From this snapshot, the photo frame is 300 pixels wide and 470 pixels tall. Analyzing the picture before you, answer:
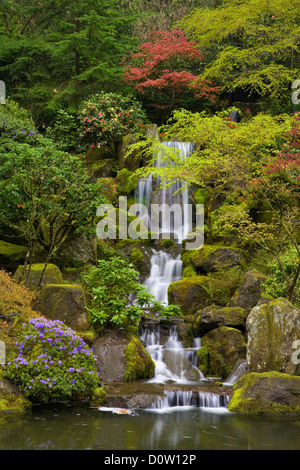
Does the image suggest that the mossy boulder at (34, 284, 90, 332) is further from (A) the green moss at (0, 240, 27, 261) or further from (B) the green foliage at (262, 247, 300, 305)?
(B) the green foliage at (262, 247, 300, 305)

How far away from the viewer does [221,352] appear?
9414 mm

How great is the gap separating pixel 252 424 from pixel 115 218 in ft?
28.2

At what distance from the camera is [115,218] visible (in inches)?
558

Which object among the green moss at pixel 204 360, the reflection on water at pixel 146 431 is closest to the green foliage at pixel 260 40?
the green moss at pixel 204 360

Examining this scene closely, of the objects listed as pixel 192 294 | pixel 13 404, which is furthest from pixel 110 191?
pixel 13 404

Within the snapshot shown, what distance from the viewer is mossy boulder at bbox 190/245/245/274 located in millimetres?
12148

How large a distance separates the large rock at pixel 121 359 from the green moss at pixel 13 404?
69.4 inches

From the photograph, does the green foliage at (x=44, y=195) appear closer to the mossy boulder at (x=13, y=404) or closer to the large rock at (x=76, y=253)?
the large rock at (x=76, y=253)

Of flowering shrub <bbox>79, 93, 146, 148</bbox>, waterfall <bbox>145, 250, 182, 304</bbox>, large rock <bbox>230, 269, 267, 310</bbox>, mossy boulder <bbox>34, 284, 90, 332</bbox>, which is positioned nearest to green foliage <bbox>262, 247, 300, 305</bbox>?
large rock <bbox>230, 269, 267, 310</bbox>

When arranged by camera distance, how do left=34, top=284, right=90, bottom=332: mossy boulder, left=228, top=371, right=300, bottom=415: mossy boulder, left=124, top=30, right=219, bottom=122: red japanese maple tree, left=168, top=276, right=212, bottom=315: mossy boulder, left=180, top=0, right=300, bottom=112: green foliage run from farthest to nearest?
left=124, top=30, right=219, bottom=122: red japanese maple tree → left=180, top=0, right=300, bottom=112: green foliage → left=168, top=276, right=212, bottom=315: mossy boulder → left=34, top=284, right=90, bottom=332: mossy boulder → left=228, top=371, right=300, bottom=415: mossy boulder

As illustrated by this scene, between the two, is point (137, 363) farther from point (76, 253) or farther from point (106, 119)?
point (106, 119)

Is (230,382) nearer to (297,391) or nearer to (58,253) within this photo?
(297,391)

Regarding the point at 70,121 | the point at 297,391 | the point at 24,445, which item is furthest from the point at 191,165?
the point at 24,445

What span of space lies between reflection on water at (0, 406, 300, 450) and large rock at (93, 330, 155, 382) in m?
1.34
